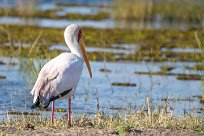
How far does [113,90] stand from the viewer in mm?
13836

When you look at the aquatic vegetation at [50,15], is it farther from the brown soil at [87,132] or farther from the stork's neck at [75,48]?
the brown soil at [87,132]

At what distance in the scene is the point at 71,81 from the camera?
8.73 meters

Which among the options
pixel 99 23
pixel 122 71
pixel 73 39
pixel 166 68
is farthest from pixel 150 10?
pixel 73 39

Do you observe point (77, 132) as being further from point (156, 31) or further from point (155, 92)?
point (156, 31)

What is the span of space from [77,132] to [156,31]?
1702cm

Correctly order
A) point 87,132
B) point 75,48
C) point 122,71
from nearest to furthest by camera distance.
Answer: point 87,132
point 75,48
point 122,71

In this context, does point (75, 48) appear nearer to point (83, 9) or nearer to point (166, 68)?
point (166, 68)

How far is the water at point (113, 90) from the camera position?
11.7 meters

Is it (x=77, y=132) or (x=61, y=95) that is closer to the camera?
(x=77, y=132)

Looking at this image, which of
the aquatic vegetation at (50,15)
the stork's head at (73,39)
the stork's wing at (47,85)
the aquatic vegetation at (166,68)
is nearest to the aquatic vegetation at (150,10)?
the aquatic vegetation at (50,15)

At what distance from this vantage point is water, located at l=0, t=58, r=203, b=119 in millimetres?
11656

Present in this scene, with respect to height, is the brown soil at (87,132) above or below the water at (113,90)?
below

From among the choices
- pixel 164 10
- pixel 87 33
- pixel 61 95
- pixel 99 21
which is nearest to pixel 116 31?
pixel 87 33

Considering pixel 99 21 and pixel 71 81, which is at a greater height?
pixel 99 21
